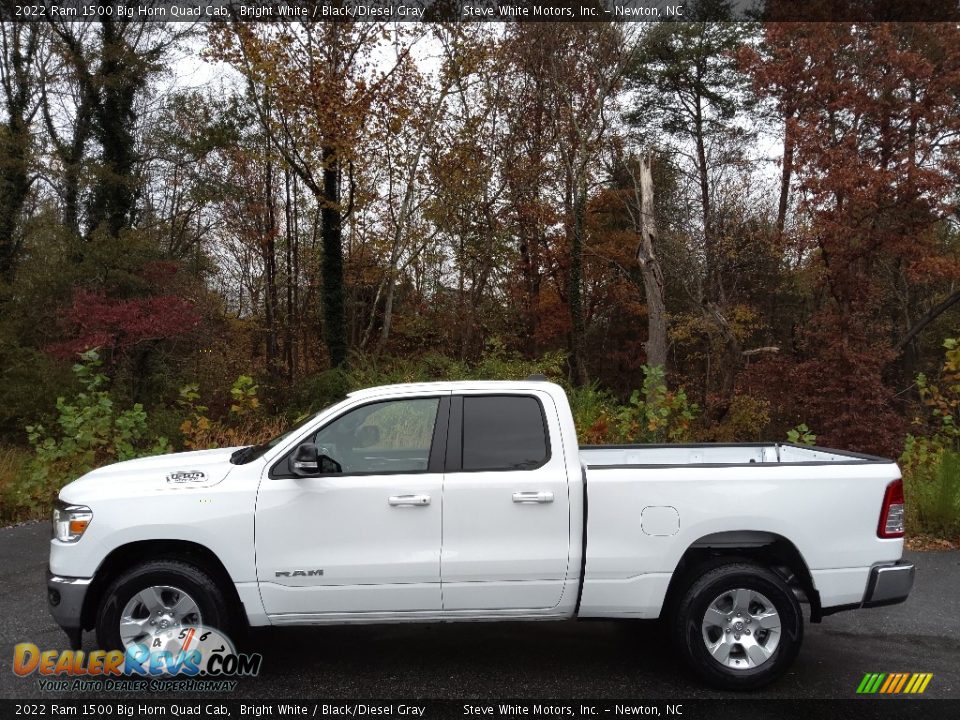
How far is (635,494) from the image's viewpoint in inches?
175

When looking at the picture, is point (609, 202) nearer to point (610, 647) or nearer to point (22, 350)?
point (22, 350)

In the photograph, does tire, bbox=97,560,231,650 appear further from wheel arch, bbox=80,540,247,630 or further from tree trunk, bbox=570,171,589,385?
tree trunk, bbox=570,171,589,385

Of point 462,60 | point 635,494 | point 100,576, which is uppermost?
point 462,60

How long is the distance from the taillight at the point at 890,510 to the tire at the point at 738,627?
0.67m

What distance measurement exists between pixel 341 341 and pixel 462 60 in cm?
779

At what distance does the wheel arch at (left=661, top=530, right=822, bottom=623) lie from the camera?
4.52 metres

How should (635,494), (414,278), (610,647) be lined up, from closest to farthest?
(635,494)
(610,647)
(414,278)

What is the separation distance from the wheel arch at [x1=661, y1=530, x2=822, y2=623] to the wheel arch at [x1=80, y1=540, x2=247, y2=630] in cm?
263

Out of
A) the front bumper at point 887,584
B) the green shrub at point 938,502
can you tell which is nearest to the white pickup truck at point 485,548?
the front bumper at point 887,584

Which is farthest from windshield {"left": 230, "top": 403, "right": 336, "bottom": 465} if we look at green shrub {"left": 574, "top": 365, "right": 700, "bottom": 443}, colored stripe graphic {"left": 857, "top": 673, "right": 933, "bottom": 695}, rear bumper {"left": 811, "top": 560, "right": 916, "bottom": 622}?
green shrub {"left": 574, "top": 365, "right": 700, "bottom": 443}

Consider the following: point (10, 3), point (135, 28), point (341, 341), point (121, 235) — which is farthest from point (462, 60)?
point (10, 3)

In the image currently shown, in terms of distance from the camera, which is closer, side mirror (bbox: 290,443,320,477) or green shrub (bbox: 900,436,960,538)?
side mirror (bbox: 290,443,320,477)

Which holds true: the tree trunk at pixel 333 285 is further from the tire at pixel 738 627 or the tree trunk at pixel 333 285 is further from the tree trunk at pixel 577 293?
the tire at pixel 738 627

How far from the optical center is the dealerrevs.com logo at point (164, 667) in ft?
14.4
